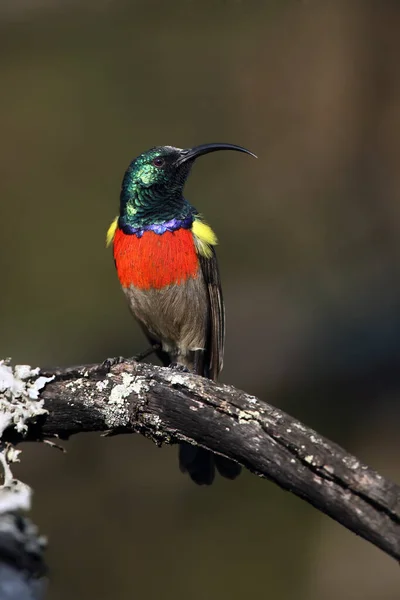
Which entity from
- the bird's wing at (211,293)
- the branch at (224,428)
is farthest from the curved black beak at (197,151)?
the branch at (224,428)

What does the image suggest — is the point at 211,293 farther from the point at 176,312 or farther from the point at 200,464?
the point at 200,464

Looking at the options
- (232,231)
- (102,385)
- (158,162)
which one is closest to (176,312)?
(158,162)

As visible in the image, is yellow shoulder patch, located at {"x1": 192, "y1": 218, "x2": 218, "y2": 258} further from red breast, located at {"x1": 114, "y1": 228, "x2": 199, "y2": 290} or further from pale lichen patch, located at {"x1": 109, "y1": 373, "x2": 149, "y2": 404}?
pale lichen patch, located at {"x1": 109, "y1": 373, "x2": 149, "y2": 404}

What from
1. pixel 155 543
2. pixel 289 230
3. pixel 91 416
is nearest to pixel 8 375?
pixel 91 416

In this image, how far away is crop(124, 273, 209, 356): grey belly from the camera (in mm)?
3633

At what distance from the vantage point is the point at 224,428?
243 cm

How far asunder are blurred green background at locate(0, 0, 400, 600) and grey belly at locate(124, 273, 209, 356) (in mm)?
1675

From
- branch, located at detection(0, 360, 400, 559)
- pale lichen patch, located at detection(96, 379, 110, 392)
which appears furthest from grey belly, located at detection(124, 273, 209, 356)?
pale lichen patch, located at detection(96, 379, 110, 392)

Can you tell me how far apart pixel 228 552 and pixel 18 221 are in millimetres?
4333

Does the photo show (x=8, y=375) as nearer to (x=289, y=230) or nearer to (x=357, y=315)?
(x=357, y=315)

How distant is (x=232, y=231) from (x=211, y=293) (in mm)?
4825

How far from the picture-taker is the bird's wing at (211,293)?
3.68 metres

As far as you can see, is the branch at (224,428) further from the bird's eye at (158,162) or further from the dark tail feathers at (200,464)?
the bird's eye at (158,162)

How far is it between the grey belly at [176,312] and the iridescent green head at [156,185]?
0.32 m
